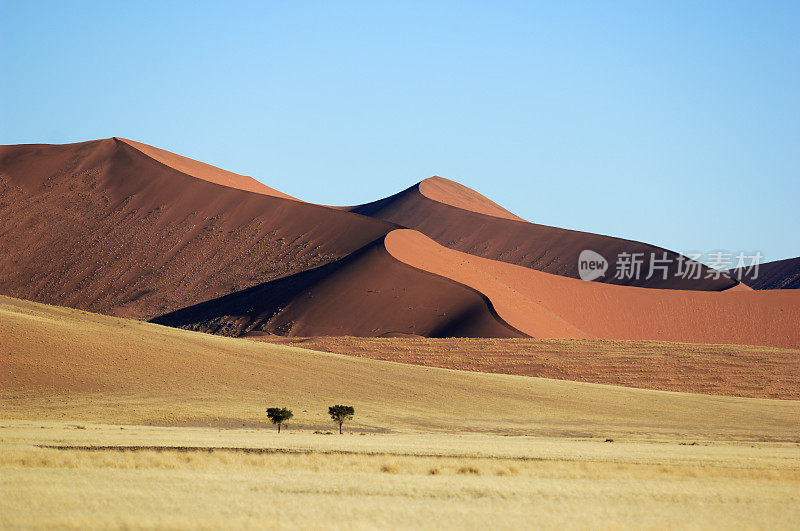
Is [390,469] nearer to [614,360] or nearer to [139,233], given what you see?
[614,360]

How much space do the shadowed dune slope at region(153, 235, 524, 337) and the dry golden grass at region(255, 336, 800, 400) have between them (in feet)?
33.1

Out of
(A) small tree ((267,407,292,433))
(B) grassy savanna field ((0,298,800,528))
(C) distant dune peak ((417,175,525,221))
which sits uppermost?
(C) distant dune peak ((417,175,525,221))

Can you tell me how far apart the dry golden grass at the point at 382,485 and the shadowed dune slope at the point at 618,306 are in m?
60.8

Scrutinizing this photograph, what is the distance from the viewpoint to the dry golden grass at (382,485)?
13.9 m

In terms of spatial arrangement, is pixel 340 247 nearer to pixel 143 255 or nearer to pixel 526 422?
pixel 143 255

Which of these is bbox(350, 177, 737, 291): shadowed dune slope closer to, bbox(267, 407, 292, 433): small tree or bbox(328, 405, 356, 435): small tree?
bbox(328, 405, 356, 435): small tree

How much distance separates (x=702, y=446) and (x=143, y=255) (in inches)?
3122

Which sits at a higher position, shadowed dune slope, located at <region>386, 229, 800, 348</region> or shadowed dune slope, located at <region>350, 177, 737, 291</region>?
shadowed dune slope, located at <region>350, 177, 737, 291</region>

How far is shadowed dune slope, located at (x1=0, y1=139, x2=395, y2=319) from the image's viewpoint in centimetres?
9519

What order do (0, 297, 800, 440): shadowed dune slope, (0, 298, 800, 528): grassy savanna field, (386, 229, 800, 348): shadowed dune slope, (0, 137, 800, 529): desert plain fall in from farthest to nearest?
(386, 229, 800, 348): shadowed dune slope, (0, 297, 800, 440): shadowed dune slope, (0, 137, 800, 529): desert plain, (0, 298, 800, 528): grassy savanna field

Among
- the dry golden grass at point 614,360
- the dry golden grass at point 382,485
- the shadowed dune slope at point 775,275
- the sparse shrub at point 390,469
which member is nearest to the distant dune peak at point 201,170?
the dry golden grass at point 614,360

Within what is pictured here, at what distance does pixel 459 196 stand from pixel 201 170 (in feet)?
234

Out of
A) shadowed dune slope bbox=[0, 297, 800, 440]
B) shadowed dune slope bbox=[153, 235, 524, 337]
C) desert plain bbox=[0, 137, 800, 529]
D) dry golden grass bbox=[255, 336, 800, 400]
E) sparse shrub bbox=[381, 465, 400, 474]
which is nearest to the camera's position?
desert plain bbox=[0, 137, 800, 529]

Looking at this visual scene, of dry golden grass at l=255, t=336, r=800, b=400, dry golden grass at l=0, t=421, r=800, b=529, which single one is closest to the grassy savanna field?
dry golden grass at l=0, t=421, r=800, b=529
